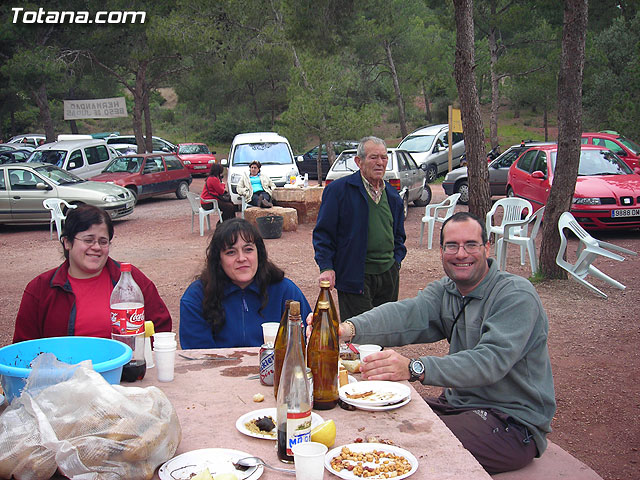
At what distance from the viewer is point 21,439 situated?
1.81m

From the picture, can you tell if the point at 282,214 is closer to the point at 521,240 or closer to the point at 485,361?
the point at 521,240

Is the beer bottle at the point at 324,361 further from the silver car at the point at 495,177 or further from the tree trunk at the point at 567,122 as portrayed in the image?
the silver car at the point at 495,177

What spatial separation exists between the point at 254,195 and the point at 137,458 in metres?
13.1

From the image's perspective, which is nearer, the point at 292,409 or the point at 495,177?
the point at 292,409

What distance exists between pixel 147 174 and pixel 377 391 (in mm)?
18692

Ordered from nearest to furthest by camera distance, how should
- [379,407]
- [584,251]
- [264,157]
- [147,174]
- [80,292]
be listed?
1. [379,407]
2. [80,292]
3. [584,251]
4. [264,157]
5. [147,174]

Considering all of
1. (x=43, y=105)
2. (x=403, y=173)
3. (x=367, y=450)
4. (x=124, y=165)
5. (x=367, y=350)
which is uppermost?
(x=43, y=105)

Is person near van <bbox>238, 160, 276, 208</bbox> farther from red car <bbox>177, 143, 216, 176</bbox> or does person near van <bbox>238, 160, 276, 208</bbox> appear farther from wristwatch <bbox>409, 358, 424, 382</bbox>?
red car <bbox>177, 143, 216, 176</bbox>

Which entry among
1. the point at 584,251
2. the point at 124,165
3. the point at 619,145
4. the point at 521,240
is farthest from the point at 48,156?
the point at 584,251

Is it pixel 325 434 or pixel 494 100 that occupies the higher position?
pixel 494 100

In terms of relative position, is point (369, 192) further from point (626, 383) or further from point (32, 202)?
point (32, 202)

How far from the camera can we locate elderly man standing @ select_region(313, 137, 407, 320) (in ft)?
16.7

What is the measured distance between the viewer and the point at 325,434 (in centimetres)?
216
